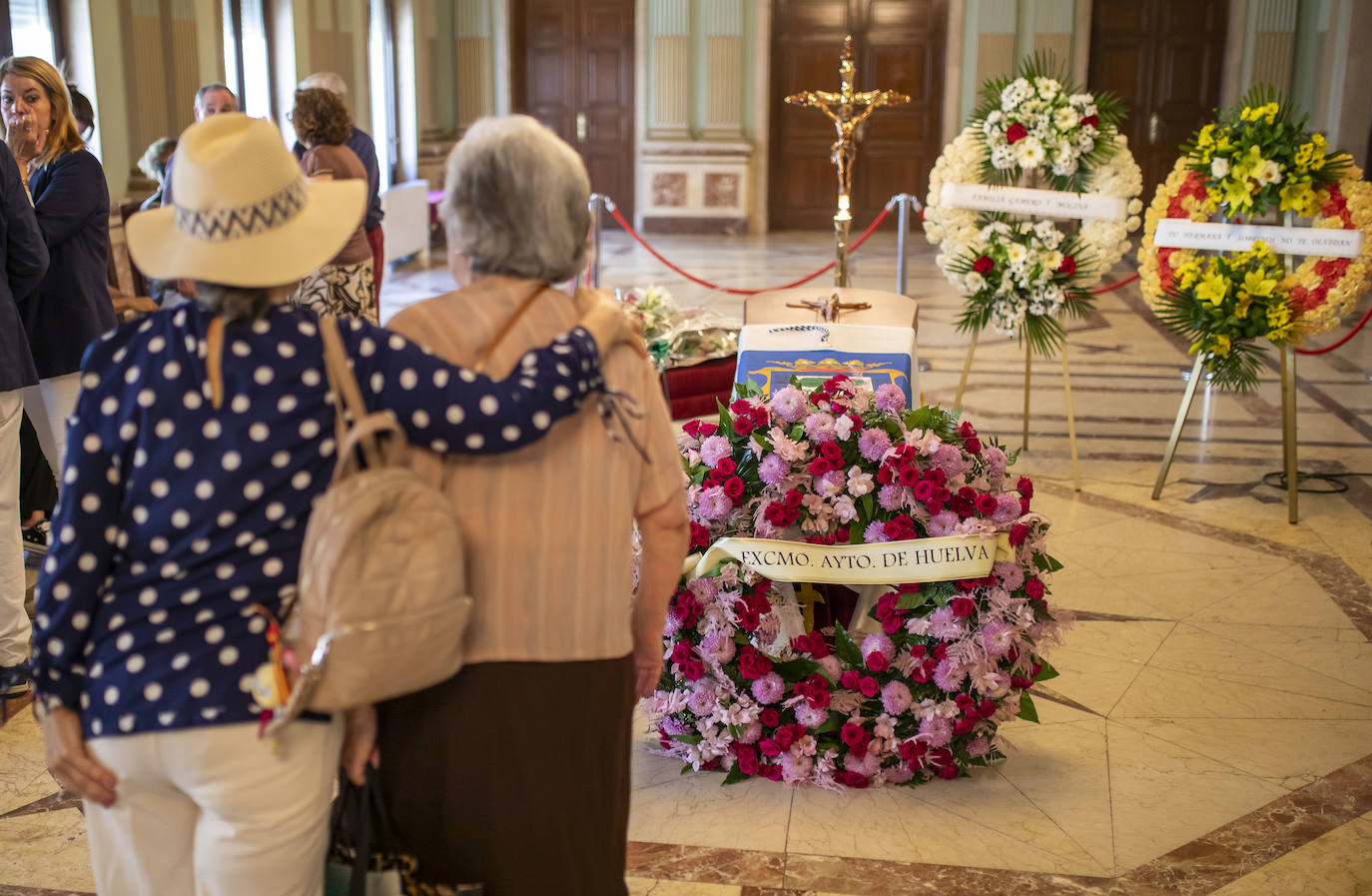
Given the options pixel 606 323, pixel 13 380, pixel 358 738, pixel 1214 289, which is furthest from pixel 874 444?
pixel 1214 289

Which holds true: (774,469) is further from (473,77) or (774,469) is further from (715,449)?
(473,77)

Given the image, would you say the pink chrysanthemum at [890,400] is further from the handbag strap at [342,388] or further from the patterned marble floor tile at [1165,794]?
the handbag strap at [342,388]

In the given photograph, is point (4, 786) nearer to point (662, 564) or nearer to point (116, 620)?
point (116, 620)

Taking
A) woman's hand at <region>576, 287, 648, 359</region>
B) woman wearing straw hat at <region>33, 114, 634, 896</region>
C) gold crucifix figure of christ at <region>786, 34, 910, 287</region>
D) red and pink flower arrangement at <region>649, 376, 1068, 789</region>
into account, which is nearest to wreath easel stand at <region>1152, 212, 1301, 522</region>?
gold crucifix figure of christ at <region>786, 34, 910, 287</region>

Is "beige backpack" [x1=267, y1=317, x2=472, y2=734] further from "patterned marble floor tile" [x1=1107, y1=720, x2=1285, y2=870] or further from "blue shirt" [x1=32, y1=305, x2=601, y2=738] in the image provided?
"patterned marble floor tile" [x1=1107, y1=720, x2=1285, y2=870]

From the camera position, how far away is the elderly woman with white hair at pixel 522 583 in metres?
1.73

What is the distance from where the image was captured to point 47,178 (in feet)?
13.2

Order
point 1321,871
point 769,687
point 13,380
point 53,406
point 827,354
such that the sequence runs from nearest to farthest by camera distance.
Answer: point 1321,871 < point 769,687 < point 13,380 < point 53,406 < point 827,354

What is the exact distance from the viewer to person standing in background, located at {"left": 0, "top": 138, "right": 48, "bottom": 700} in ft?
11.8

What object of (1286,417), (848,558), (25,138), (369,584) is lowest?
(1286,417)

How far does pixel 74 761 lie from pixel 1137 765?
2622 mm

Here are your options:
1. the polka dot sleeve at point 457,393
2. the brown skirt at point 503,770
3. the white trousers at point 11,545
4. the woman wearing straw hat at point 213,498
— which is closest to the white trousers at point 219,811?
the woman wearing straw hat at point 213,498

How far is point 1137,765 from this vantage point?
132 inches

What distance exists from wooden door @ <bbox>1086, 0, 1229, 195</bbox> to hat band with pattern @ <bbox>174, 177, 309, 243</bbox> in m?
A: 15.1
